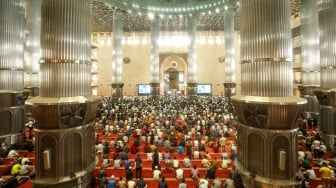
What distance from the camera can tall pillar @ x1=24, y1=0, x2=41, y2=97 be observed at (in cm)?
1886

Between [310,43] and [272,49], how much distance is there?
1368cm

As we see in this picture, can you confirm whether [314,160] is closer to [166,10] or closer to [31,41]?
[31,41]

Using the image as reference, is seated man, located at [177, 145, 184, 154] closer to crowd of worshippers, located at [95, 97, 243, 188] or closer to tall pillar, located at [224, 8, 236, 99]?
crowd of worshippers, located at [95, 97, 243, 188]

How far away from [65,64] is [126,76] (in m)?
32.7

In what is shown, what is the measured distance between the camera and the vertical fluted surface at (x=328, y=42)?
40.5ft

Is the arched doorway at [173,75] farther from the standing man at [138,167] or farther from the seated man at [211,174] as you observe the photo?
the seated man at [211,174]

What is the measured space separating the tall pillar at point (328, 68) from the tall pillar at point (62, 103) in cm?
1158

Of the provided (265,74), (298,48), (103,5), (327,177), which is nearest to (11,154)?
(265,74)

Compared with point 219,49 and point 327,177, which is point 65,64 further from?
point 219,49

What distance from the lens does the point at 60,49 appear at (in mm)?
8805

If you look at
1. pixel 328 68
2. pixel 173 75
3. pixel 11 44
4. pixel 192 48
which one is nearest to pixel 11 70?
pixel 11 44

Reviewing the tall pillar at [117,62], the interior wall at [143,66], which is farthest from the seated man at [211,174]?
the interior wall at [143,66]

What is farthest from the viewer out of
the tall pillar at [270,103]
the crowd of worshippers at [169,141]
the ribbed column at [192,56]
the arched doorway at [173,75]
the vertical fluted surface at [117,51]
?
the arched doorway at [173,75]

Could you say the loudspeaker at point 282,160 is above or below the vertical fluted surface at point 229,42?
below
